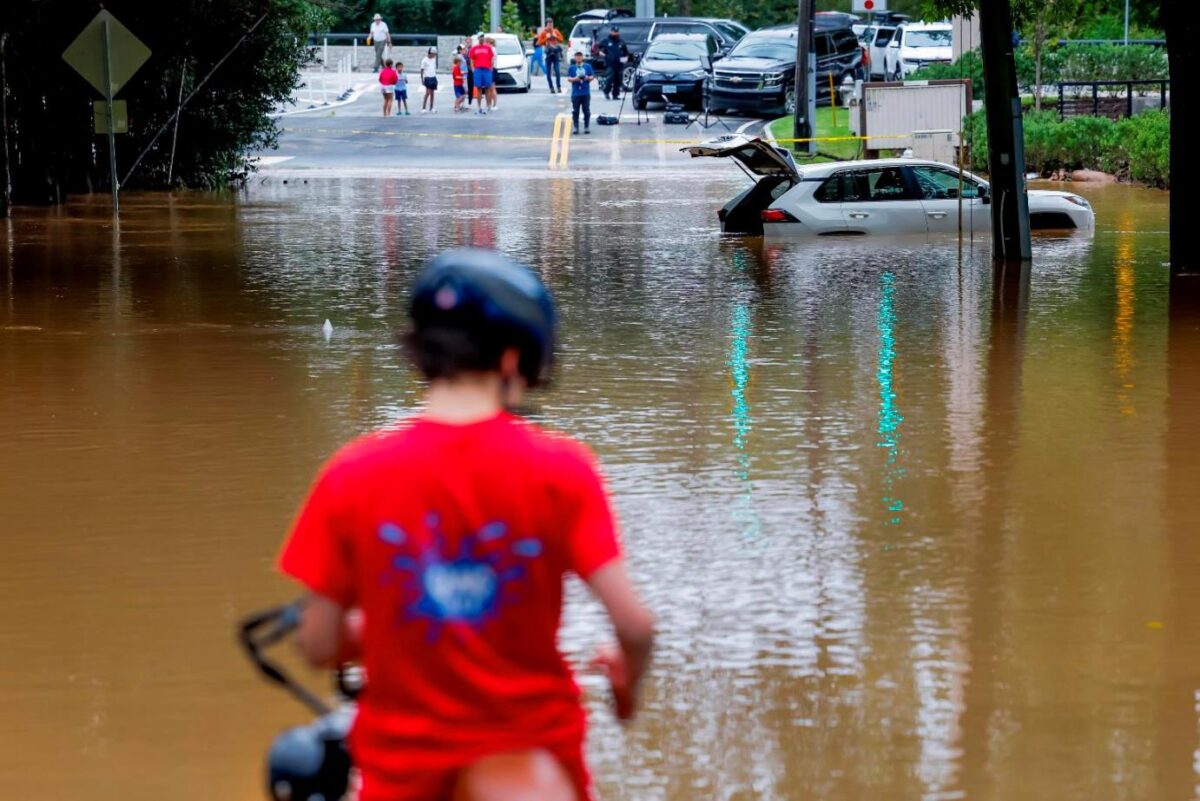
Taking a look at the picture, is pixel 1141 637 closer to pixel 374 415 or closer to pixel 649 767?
pixel 649 767

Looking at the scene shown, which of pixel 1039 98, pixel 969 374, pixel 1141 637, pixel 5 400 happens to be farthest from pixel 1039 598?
pixel 1039 98

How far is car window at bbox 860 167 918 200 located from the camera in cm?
2489

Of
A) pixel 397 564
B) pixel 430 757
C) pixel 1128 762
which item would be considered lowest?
pixel 1128 762

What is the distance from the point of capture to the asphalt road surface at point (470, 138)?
132 ft

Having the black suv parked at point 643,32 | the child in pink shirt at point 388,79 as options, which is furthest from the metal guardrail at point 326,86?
the black suv parked at point 643,32

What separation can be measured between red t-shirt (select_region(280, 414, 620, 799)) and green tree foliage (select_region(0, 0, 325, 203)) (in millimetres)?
29761

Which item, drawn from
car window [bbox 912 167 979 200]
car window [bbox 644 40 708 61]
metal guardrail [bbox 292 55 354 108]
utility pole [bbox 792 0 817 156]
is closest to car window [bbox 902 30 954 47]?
car window [bbox 644 40 708 61]

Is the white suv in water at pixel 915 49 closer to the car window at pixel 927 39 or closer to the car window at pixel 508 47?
the car window at pixel 927 39

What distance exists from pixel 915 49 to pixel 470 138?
16321mm

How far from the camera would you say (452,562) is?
3.16 metres

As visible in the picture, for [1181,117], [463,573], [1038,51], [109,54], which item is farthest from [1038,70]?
[463,573]

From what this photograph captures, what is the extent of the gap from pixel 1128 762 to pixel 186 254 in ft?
60.7

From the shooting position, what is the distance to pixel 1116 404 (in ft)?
40.1

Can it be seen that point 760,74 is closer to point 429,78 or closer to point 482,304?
point 429,78
